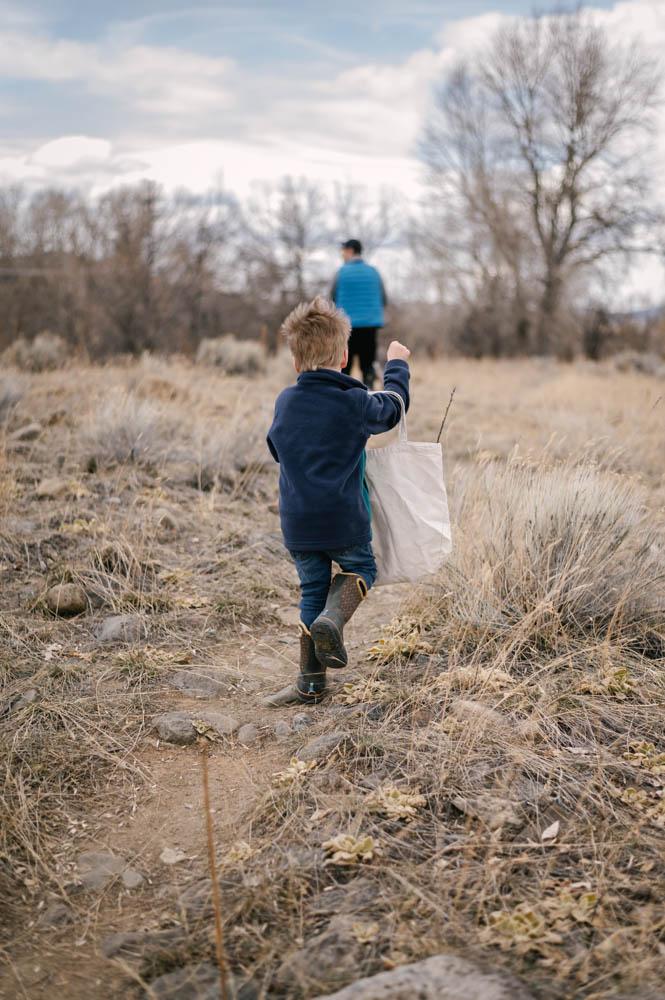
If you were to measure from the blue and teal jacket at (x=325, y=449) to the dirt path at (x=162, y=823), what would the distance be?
0.70 meters

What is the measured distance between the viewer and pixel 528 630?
10.6 feet

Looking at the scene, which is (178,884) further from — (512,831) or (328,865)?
(512,831)

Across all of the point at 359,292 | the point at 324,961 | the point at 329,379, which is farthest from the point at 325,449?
the point at 359,292

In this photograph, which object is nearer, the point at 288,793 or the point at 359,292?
the point at 288,793

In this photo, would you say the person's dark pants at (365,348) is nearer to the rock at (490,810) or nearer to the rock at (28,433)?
the rock at (28,433)

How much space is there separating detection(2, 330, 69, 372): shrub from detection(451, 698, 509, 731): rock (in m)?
9.11

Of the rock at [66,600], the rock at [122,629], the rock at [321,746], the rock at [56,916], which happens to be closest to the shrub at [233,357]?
the rock at [66,600]

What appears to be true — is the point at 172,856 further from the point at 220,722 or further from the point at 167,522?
the point at 167,522

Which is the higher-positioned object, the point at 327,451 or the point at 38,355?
the point at 327,451

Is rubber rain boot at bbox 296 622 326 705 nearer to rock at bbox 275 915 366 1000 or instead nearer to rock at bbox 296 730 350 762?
rock at bbox 296 730 350 762

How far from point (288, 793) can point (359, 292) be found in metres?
6.45

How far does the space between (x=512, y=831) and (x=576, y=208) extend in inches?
925

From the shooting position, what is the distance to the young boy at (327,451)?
9.75 ft

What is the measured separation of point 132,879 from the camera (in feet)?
7.68
